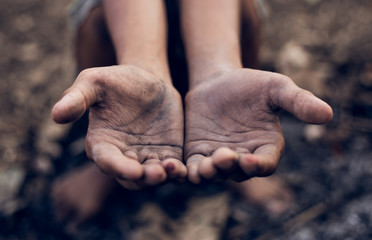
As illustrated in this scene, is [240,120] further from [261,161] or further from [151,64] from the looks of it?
[151,64]

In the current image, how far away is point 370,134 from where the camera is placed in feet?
5.43

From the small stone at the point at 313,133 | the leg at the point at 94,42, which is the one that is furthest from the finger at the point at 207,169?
the small stone at the point at 313,133

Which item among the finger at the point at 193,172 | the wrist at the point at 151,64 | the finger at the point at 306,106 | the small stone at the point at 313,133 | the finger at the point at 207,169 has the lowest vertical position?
the small stone at the point at 313,133

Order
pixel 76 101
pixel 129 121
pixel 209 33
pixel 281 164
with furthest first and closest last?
pixel 281 164 → pixel 209 33 → pixel 129 121 → pixel 76 101

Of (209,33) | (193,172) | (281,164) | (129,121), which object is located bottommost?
(281,164)

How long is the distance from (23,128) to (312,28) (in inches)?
80.6

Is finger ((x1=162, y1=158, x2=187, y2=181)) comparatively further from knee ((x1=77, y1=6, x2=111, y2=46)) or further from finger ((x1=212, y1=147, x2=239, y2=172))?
knee ((x1=77, y1=6, x2=111, y2=46))

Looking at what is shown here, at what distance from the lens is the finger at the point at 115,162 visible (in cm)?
88

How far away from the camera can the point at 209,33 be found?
1.39 m

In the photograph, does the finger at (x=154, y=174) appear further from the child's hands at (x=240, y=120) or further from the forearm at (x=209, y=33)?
the forearm at (x=209, y=33)

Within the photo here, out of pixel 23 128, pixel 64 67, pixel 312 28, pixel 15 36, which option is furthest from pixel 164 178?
pixel 15 36

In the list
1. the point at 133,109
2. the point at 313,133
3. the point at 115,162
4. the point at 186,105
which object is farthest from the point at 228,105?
the point at 313,133

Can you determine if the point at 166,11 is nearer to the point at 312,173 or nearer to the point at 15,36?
the point at 312,173

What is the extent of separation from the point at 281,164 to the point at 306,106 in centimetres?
85
